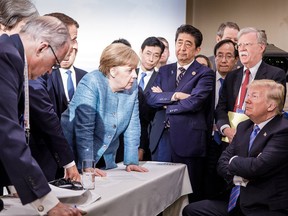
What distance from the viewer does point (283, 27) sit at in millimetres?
5961

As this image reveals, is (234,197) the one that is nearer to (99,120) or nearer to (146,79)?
(99,120)

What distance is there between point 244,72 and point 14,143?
225 centimetres

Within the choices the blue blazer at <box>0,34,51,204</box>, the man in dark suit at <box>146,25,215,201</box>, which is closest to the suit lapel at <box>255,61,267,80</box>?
the man in dark suit at <box>146,25,215,201</box>

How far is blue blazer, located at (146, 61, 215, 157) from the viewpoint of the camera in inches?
126

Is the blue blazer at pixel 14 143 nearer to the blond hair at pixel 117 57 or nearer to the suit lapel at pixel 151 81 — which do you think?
the blond hair at pixel 117 57

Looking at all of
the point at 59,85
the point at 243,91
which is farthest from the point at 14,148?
the point at 243,91

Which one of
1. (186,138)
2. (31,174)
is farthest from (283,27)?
(31,174)

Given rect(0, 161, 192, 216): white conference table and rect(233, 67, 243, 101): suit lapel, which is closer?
rect(0, 161, 192, 216): white conference table

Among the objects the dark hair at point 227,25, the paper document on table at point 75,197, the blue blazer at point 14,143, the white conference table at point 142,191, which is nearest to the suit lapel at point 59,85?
the white conference table at point 142,191

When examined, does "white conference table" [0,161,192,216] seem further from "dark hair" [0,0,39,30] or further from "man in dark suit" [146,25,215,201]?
"dark hair" [0,0,39,30]

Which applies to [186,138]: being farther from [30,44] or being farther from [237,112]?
[30,44]

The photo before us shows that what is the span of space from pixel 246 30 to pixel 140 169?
4.52 feet

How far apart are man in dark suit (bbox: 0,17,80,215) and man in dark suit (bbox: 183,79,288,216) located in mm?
1319

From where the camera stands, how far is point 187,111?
126 inches
